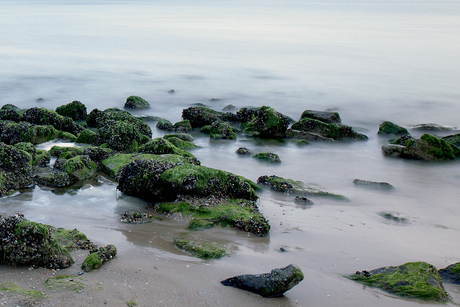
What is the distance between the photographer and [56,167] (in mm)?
8164

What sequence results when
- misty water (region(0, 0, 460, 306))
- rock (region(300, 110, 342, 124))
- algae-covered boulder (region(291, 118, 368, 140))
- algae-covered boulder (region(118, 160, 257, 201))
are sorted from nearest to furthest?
misty water (region(0, 0, 460, 306)) < algae-covered boulder (region(118, 160, 257, 201)) < algae-covered boulder (region(291, 118, 368, 140)) < rock (region(300, 110, 342, 124))

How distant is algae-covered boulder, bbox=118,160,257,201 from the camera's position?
6766 millimetres

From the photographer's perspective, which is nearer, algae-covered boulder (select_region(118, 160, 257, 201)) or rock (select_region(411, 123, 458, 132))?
algae-covered boulder (select_region(118, 160, 257, 201))

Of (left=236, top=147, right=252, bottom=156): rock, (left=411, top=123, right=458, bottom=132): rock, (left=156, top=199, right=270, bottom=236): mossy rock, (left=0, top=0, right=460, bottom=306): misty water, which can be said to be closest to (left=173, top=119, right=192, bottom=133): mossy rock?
(left=0, top=0, right=460, bottom=306): misty water

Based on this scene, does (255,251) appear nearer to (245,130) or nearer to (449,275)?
(449,275)

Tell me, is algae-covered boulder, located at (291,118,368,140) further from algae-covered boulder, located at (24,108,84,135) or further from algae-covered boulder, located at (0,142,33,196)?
algae-covered boulder, located at (0,142,33,196)

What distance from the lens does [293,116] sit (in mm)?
15914

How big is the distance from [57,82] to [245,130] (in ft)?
41.6

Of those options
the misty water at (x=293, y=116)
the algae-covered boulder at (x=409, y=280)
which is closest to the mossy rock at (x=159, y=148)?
the misty water at (x=293, y=116)

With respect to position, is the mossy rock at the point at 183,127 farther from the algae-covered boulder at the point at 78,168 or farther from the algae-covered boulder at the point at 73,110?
the algae-covered boulder at the point at 78,168

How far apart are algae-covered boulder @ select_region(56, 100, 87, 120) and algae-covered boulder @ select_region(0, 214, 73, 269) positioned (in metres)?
9.31

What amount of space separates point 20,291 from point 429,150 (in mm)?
9657

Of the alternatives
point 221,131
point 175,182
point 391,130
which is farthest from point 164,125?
point 391,130

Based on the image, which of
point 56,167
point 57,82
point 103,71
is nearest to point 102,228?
point 56,167
